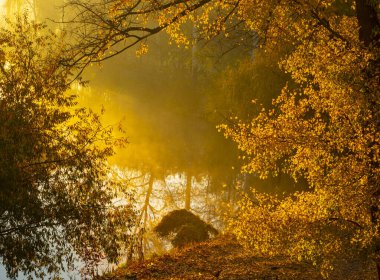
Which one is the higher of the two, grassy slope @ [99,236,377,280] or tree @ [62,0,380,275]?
tree @ [62,0,380,275]

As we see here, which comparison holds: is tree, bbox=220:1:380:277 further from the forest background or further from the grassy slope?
the grassy slope

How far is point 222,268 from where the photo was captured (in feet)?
39.8

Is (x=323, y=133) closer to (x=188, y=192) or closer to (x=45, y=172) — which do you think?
(x=45, y=172)

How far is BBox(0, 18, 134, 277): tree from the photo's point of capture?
927cm

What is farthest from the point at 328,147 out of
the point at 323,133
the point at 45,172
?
the point at 45,172

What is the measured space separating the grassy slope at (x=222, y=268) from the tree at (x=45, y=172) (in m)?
1.43

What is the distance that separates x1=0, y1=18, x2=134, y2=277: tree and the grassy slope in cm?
143

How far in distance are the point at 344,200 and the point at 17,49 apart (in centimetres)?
784

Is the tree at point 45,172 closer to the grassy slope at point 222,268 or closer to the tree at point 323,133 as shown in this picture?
the grassy slope at point 222,268

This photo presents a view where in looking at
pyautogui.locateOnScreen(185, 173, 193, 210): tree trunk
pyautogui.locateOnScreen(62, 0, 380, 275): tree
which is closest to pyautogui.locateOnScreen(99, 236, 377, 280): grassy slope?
pyautogui.locateOnScreen(62, 0, 380, 275): tree

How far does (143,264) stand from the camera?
1319cm

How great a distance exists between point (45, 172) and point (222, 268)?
5.25 metres

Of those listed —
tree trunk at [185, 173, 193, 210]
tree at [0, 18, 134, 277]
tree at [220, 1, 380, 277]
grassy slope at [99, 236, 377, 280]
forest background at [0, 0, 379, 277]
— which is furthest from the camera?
tree trunk at [185, 173, 193, 210]

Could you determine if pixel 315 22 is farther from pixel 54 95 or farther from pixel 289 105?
pixel 54 95
